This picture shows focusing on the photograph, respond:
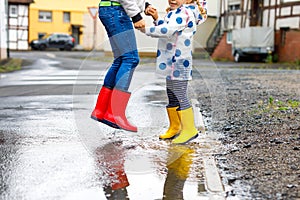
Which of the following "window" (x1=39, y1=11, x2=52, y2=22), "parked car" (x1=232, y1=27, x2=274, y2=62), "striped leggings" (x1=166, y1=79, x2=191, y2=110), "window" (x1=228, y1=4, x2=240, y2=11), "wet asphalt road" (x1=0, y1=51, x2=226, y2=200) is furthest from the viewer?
"window" (x1=39, y1=11, x2=52, y2=22)

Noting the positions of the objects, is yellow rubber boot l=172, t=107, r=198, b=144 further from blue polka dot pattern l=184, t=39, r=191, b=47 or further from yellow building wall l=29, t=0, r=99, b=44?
yellow building wall l=29, t=0, r=99, b=44

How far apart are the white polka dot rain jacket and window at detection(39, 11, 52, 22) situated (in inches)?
2079

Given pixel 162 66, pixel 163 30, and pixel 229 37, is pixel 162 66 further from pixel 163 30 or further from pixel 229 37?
pixel 229 37

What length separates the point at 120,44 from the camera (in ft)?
15.6

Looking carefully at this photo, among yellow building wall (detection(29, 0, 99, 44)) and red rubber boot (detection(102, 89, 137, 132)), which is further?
yellow building wall (detection(29, 0, 99, 44))

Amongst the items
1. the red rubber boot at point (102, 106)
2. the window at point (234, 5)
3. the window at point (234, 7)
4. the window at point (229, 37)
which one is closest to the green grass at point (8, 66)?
the red rubber boot at point (102, 106)

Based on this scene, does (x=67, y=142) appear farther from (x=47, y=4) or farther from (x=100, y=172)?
(x=47, y=4)

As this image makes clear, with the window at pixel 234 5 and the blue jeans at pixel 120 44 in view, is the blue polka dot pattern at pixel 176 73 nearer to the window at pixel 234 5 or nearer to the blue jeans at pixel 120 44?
the blue jeans at pixel 120 44

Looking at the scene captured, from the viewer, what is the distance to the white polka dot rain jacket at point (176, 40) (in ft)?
14.6

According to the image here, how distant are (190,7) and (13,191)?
2.32 m

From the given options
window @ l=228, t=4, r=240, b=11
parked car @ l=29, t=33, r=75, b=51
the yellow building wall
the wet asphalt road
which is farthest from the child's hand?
the yellow building wall

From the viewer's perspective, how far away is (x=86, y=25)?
50094mm

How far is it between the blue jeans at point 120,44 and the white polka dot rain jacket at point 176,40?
0.81 ft

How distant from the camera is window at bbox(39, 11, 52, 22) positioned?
183 ft
